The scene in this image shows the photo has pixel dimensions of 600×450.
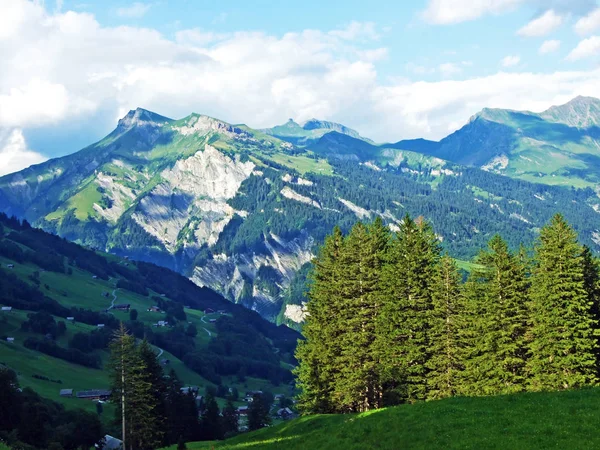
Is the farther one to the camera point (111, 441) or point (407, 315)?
point (111, 441)

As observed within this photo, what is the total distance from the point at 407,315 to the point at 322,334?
424 inches

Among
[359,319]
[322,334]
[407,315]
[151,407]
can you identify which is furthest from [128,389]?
[407,315]

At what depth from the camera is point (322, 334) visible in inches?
2474

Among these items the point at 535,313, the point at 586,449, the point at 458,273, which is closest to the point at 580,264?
the point at 535,313

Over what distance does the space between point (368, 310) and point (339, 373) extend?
24.1 ft

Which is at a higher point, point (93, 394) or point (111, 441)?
point (93, 394)

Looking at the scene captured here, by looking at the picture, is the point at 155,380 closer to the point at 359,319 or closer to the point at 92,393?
the point at 359,319

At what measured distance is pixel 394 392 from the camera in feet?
182

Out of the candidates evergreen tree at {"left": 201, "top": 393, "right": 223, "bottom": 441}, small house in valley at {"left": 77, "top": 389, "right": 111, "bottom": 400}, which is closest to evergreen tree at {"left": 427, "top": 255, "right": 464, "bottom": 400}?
evergreen tree at {"left": 201, "top": 393, "right": 223, "bottom": 441}

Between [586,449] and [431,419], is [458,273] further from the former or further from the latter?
[586,449]

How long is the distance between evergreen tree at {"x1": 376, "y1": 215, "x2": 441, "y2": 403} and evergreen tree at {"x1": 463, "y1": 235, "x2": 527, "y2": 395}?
4676mm

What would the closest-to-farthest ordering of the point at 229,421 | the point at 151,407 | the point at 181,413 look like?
the point at 151,407 < the point at 181,413 < the point at 229,421

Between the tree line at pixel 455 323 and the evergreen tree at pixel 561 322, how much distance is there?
10cm

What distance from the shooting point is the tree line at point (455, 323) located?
2085 inches
